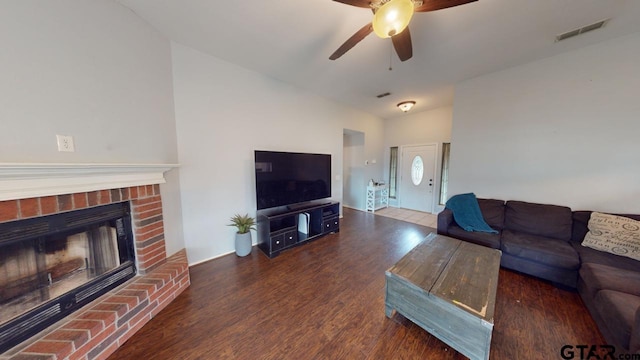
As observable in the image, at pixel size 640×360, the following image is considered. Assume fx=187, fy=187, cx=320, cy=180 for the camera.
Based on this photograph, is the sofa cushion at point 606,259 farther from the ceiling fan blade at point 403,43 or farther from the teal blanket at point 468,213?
the ceiling fan blade at point 403,43

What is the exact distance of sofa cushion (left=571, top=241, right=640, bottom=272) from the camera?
1696 millimetres

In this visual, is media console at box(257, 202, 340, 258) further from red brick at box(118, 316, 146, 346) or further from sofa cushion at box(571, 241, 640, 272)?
sofa cushion at box(571, 241, 640, 272)

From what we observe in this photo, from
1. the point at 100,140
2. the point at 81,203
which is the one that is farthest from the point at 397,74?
the point at 81,203

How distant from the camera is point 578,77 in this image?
7.48 feet

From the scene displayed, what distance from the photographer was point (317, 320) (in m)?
1.59

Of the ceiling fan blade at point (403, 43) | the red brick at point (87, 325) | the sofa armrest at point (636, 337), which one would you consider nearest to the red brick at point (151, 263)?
the red brick at point (87, 325)

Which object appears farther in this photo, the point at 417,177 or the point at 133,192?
the point at 417,177

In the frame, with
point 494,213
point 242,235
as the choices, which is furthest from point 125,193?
point 494,213

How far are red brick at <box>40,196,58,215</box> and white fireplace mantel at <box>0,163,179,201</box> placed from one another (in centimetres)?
5

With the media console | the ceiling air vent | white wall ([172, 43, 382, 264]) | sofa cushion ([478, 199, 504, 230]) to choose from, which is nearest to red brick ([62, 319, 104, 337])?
white wall ([172, 43, 382, 264])

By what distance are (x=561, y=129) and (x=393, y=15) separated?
115 inches

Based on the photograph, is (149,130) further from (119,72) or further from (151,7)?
(151,7)

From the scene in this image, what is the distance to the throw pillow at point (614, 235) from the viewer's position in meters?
1.81

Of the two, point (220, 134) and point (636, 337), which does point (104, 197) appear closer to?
point (220, 134)
